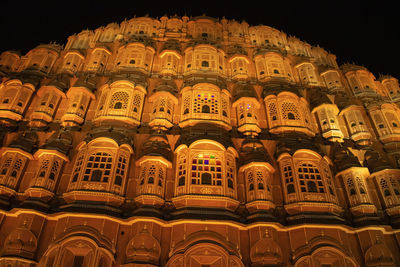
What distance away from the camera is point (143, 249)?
15.8 meters

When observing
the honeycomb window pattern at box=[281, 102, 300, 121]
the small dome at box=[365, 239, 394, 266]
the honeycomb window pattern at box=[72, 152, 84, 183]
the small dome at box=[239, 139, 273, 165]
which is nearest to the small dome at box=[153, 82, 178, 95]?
the small dome at box=[239, 139, 273, 165]

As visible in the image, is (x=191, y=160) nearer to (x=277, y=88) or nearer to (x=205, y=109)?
(x=205, y=109)

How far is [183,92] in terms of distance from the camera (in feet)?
79.2

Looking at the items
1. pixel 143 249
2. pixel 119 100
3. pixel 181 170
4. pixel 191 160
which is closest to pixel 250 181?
pixel 191 160

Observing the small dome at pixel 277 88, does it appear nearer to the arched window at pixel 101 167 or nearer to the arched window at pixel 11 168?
the arched window at pixel 101 167

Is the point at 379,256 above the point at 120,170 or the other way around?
the other way around

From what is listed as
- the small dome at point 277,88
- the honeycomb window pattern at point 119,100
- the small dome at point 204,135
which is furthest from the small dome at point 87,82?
the small dome at point 277,88

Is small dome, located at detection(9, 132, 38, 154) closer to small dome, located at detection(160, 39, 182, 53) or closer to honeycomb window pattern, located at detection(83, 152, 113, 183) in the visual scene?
honeycomb window pattern, located at detection(83, 152, 113, 183)

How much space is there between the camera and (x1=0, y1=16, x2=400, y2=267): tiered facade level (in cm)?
1659

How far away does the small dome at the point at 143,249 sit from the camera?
618 inches

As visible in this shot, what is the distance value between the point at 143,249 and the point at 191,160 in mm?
6235

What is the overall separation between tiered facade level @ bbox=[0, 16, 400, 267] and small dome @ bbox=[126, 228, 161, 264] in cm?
6

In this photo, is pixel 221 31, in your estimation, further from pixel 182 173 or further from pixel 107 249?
pixel 107 249

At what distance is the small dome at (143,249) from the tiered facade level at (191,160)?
0.06m
